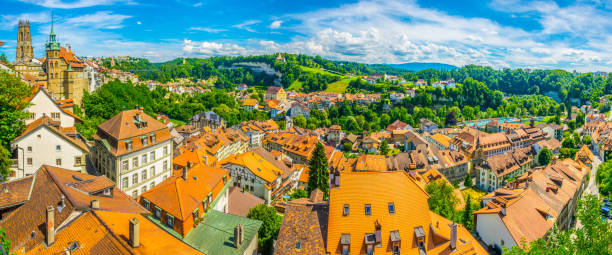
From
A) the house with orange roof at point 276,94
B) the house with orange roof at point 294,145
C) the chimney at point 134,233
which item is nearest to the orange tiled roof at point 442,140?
the house with orange roof at point 294,145

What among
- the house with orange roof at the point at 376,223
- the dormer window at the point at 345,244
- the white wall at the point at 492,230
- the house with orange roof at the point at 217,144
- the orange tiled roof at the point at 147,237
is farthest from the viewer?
the house with orange roof at the point at 217,144

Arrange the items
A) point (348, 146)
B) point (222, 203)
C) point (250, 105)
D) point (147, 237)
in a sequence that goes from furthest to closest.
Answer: point (250, 105) → point (348, 146) → point (222, 203) → point (147, 237)

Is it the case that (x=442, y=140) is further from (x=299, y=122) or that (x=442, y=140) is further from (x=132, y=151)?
(x=132, y=151)

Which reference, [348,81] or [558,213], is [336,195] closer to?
[558,213]

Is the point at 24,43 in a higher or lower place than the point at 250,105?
higher

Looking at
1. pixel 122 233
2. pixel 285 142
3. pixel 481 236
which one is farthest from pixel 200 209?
pixel 285 142

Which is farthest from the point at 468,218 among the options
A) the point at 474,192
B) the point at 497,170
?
the point at 497,170

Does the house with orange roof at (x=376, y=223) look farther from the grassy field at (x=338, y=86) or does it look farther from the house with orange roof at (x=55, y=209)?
the grassy field at (x=338, y=86)
